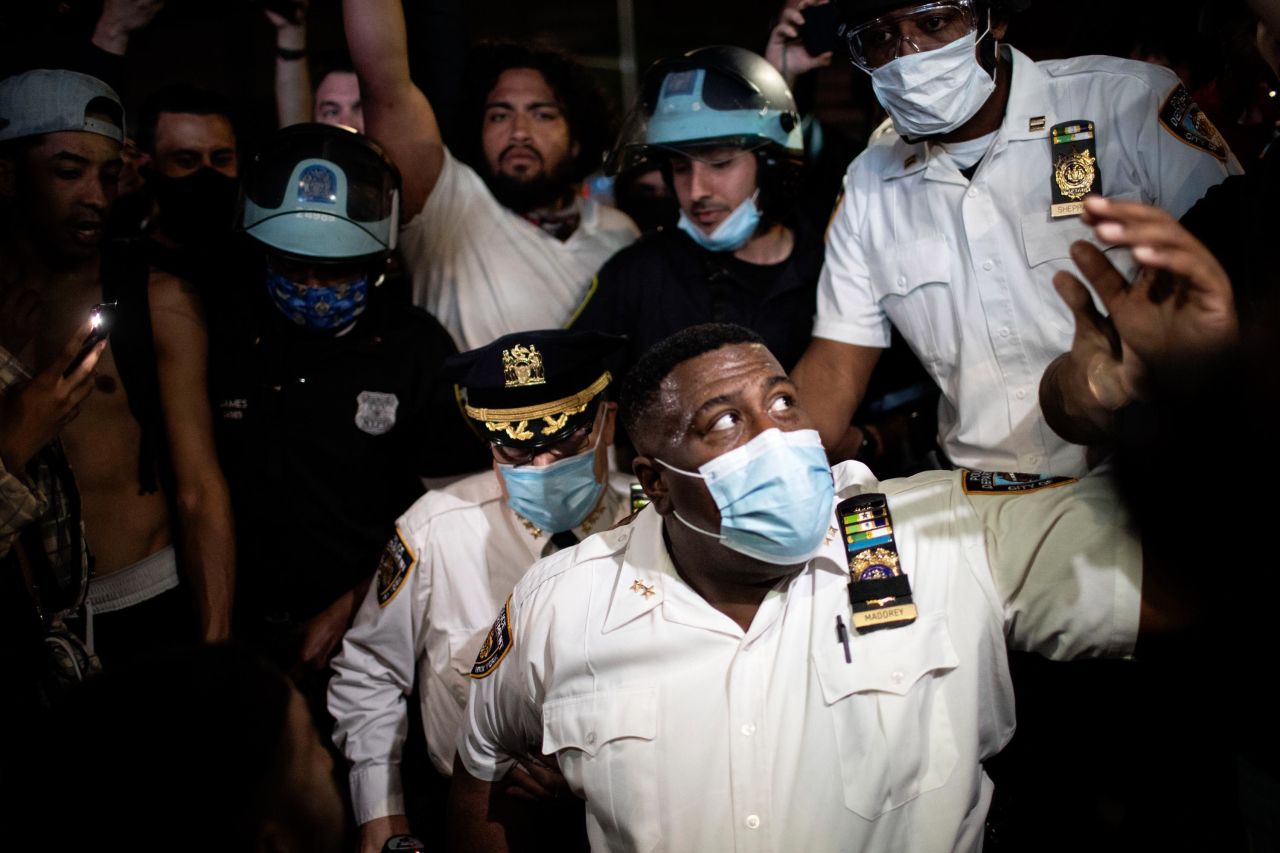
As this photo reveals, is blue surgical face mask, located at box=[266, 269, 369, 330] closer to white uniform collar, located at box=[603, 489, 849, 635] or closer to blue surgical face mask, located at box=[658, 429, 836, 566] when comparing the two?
white uniform collar, located at box=[603, 489, 849, 635]

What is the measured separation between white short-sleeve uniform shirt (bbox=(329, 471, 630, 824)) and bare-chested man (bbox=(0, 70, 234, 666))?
542 millimetres

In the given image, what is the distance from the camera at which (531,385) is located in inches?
112

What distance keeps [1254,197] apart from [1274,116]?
1279 mm

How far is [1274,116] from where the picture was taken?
9.74 ft

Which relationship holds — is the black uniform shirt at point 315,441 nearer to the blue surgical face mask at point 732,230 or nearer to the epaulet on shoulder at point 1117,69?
the blue surgical face mask at point 732,230

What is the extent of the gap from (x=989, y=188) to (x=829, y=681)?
4.79 feet


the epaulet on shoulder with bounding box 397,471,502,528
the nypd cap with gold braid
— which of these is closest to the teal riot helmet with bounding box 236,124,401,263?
the nypd cap with gold braid

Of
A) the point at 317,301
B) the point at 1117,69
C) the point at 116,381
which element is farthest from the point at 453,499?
the point at 1117,69

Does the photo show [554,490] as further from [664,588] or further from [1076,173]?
[1076,173]

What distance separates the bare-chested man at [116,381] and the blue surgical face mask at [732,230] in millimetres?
1732

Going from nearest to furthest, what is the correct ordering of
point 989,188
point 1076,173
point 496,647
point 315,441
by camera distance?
point 496,647, point 1076,173, point 989,188, point 315,441

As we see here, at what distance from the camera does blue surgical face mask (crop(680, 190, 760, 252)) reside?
3453 millimetres

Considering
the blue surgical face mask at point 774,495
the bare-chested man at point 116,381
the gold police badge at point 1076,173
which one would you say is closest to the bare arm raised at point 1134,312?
the blue surgical face mask at point 774,495

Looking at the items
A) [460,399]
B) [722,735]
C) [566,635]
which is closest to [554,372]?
[460,399]
